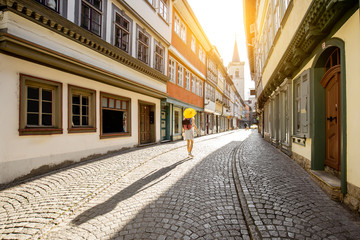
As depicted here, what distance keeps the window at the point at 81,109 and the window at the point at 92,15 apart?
7.41ft

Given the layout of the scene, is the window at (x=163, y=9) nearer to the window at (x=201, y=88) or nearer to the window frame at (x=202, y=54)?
the window frame at (x=202, y=54)

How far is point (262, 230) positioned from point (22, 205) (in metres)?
3.90

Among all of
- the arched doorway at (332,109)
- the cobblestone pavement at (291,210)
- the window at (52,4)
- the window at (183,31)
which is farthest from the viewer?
the window at (183,31)

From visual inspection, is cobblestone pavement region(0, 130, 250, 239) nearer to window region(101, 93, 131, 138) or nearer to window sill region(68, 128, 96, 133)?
window sill region(68, 128, 96, 133)

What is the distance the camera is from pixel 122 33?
930 centimetres

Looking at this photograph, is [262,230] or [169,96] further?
[169,96]

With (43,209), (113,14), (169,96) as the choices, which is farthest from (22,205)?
(169,96)

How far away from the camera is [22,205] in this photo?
3623 mm

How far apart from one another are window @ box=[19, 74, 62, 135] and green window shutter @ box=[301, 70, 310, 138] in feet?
23.6

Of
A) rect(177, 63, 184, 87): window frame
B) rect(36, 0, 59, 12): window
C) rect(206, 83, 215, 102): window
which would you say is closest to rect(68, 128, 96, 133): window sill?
rect(36, 0, 59, 12): window

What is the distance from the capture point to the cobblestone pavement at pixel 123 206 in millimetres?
2754

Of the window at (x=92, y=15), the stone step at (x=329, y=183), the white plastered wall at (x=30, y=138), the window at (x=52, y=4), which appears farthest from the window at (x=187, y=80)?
the stone step at (x=329, y=183)

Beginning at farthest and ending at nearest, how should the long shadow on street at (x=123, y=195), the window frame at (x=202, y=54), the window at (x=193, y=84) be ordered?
the window frame at (x=202, y=54)
the window at (x=193, y=84)
the long shadow on street at (x=123, y=195)

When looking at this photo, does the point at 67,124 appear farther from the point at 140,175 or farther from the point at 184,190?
the point at 184,190
